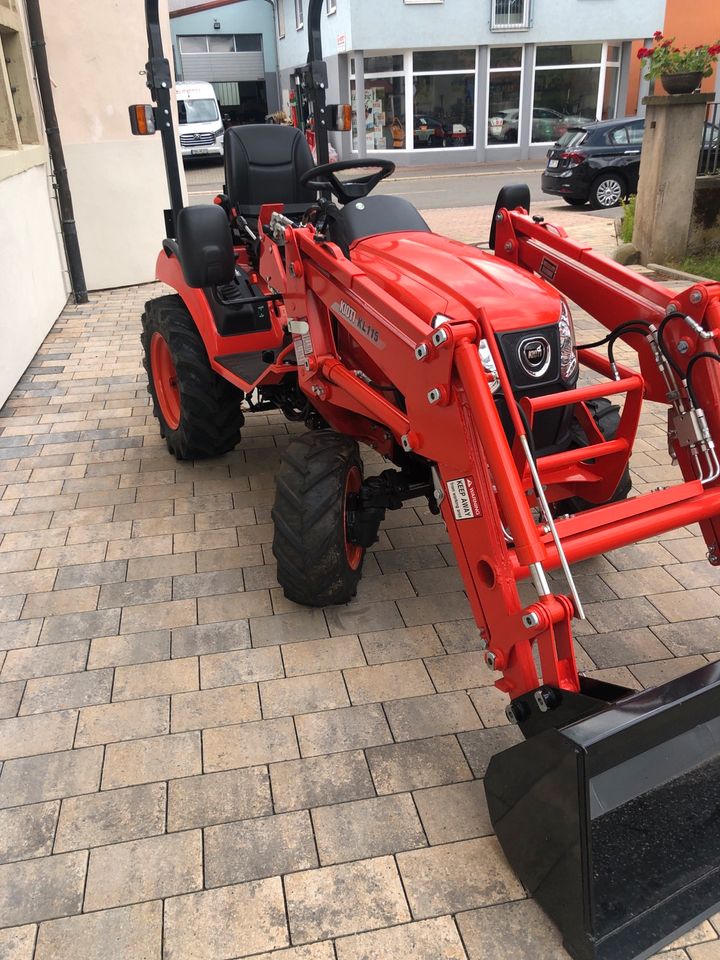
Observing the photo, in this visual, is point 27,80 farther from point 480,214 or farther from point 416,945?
point 416,945

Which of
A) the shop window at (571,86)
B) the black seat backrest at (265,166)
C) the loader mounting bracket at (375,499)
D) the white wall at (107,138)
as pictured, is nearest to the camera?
the loader mounting bracket at (375,499)

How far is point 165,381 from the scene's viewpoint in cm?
517

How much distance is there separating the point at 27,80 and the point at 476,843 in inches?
337

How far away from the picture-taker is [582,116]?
23.5 m

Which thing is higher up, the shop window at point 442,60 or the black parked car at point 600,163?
the shop window at point 442,60

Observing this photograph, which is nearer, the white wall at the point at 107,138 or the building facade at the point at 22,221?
the building facade at the point at 22,221

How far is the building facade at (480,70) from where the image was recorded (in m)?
21.6

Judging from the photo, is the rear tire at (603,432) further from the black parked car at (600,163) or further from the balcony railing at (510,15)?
the balcony railing at (510,15)

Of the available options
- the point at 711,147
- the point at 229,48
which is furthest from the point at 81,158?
the point at 229,48

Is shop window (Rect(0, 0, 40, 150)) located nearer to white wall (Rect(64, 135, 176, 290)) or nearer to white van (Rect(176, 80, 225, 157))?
white wall (Rect(64, 135, 176, 290))

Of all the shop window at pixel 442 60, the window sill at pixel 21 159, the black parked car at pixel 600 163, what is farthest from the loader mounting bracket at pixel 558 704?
the shop window at pixel 442 60

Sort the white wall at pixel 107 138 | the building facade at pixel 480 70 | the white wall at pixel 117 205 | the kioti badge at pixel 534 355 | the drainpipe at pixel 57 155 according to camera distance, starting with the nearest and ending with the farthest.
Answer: the kioti badge at pixel 534 355, the drainpipe at pixel 57 155, the white wall at pixel 107 138, the white wall at pixel 117 205, the building facade at pixel 480 70

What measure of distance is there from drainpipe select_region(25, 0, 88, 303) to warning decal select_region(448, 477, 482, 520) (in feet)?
25.5

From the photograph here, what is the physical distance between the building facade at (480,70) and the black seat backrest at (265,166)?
18843 millimetres
